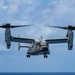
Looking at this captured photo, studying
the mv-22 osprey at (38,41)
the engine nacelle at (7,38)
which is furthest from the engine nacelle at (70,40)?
the engine nacelle at (7,38)

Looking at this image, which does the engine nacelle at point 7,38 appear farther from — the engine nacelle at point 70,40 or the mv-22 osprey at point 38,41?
the engine nacelle at point 70,40

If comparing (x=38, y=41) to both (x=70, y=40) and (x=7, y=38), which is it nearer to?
(x=70, y=40)

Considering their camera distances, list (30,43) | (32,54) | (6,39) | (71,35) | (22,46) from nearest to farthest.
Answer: (6,39) → (71,35) → (32,54) → (30,43) → (22,46)

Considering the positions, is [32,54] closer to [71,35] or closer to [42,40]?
[42,40]

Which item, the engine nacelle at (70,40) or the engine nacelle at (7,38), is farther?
the engine nacelle at (70,40)

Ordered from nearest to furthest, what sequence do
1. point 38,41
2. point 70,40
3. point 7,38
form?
point 7,38
point 70,40
point 38,41

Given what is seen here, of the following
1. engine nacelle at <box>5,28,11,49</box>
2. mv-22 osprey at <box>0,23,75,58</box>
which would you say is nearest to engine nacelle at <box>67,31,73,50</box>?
mv-22 osprey at <box>0,23,75,58</box>

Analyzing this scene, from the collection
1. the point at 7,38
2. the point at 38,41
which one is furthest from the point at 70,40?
the point at 7,38

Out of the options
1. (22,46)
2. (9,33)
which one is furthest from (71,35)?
(22,46)

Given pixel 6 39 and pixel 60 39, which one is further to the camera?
pixel 60 39

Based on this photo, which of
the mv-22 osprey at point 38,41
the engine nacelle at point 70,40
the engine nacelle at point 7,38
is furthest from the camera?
the engine nacelle at point 70,40

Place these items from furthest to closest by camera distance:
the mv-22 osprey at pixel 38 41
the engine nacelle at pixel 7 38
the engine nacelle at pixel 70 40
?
1. the engine nacelle at pixel 70 40
2. the mv-22 osprey at pixel 38 41
3. the engine nacelle at pixel 7 38
